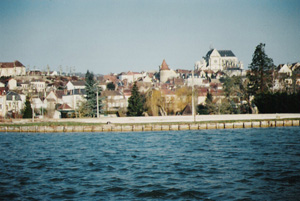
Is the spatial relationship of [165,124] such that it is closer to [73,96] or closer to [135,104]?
[135,104]

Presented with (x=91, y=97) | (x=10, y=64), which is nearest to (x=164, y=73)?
(x=10, y=64)

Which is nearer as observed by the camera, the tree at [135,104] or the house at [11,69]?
the tree at [135,104]

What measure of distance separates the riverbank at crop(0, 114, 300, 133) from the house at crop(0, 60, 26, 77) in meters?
108

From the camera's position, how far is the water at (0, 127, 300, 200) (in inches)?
598

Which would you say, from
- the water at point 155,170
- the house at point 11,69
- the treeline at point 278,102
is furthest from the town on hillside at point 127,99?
the water at point 155,170

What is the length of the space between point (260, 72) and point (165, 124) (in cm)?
2863

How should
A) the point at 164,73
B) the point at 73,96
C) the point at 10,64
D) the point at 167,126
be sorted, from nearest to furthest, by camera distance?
1. the point at 167,126
2. the point at 73,96
3. the point at 164,73
4. the point at 10,64

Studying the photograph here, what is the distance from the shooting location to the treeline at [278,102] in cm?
5331

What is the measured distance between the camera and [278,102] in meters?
54.2

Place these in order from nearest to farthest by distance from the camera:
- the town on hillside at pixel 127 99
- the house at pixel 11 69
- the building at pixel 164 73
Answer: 1. the town on hillside at pixel 127 99
2. the house at pixel 11 69
3. the building at pixel 164 73

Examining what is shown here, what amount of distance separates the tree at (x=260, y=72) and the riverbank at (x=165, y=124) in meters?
16.1

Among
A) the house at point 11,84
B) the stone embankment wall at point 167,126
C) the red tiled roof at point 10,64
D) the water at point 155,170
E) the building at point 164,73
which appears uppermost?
the red tiled roof at point 10,64

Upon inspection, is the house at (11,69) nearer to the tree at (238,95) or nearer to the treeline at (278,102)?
the tree at (238,95)

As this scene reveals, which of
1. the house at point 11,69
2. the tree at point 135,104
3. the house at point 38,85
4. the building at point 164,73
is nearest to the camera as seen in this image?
the tree at point 135,104
